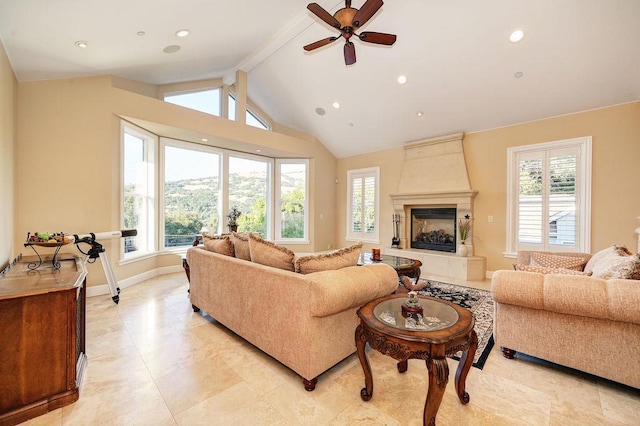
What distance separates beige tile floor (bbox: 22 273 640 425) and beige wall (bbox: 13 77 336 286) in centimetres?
207

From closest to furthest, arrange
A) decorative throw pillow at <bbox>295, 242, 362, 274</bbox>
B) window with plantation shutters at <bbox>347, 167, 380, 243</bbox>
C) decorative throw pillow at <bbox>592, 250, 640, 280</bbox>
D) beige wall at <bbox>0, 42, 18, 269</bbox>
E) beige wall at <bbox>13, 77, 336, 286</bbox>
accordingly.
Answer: decorative throw pillow at <bbox>592, 250, 640, 280</bbox>
decorative throw pillow at <bbox>295, 242, 362, 274</bbox>
beige wall at <bbox>0, 42, 18, 269</bbox>
beige wall at <bbox>13, 77, 336, 286</bbox>
window with plantation shutters at <bbox>347, 167, 380, 243</bbox>

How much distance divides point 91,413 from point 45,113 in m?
3.92

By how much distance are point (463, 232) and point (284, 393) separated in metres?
4.68

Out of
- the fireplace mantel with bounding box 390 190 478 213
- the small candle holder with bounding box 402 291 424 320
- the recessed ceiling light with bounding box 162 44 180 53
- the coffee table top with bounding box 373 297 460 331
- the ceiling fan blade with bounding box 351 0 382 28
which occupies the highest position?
the recessed ceiling light with bounding box 162 44 180 53

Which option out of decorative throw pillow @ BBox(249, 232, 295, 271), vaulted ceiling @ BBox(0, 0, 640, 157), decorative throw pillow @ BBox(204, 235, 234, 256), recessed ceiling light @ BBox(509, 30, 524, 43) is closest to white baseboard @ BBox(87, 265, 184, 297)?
decorative throw pillow @ BBox(204, 235, 234, 256)

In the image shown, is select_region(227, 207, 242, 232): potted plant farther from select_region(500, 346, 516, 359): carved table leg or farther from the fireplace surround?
select_region(500, 346, 516, 359): carved table leg

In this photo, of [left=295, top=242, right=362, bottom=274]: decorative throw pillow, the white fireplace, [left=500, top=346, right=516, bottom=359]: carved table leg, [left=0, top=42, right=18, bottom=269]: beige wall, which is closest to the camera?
[left=295, top=242, right=362, bottom=274]: decorative throw pillow

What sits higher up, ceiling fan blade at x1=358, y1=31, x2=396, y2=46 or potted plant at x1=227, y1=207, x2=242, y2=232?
ceiling fan blade at x1=358, y1=31, x2=396, y2=46

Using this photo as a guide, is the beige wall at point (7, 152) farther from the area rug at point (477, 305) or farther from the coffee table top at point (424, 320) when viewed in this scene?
the area rug at point (477, 305)

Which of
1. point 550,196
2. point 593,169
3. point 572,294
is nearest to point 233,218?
point 572,294

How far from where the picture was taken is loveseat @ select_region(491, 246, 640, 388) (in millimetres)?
1775

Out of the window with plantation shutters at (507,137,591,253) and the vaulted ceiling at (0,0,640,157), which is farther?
the window with plantation shutters at (507,137,591,253)

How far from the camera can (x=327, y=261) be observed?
2.08 m

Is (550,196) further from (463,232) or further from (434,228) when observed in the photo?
(434,228)
